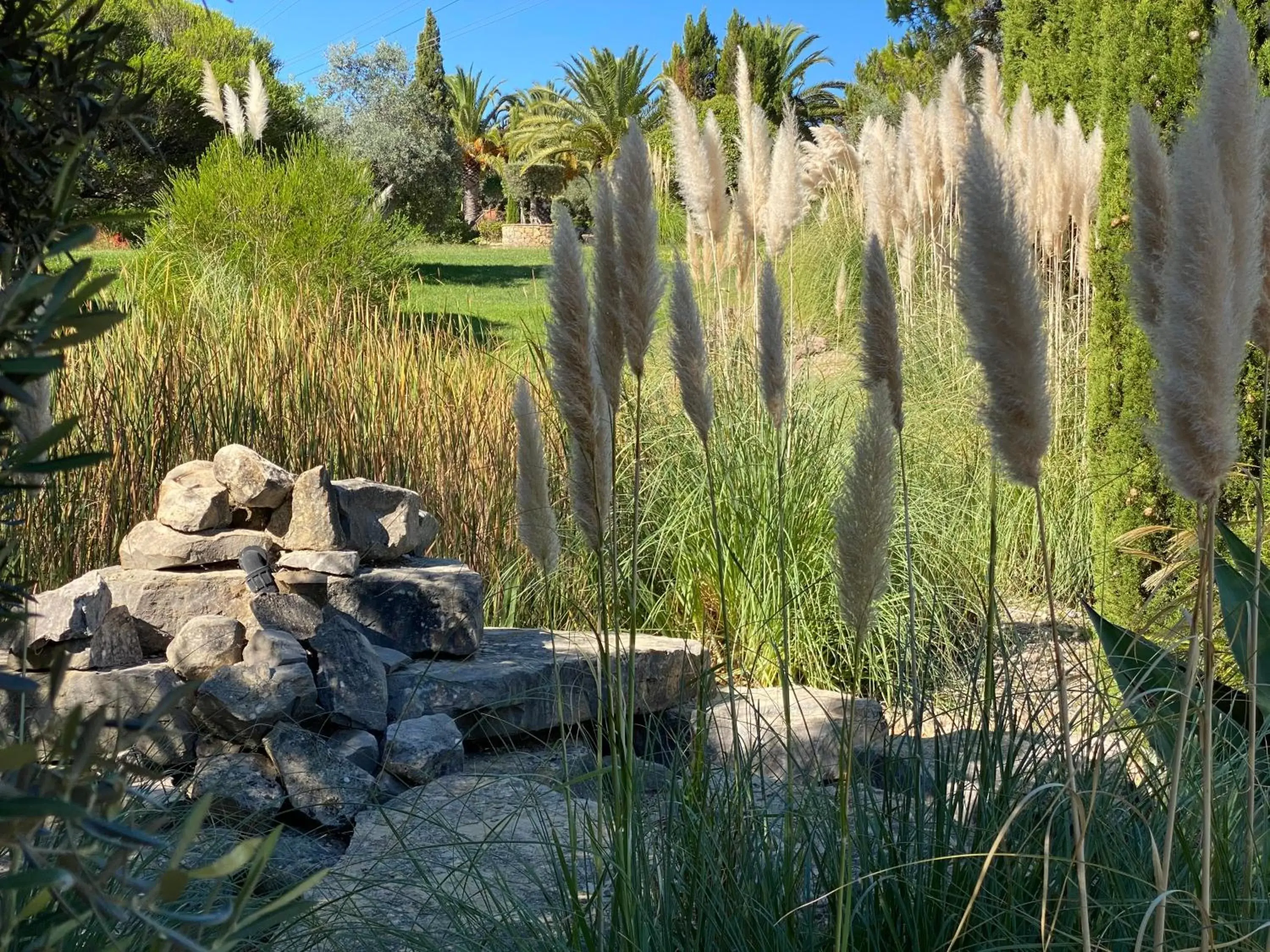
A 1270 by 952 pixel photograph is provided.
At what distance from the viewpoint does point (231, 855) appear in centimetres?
57

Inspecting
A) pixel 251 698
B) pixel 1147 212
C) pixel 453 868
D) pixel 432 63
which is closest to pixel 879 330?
pixel 1147 212

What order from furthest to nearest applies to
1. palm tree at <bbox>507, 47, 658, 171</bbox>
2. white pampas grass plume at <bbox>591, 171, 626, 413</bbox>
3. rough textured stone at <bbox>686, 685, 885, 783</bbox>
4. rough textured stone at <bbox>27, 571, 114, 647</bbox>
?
palm tree at <bbox>507, 47, 658, 171</bbox>, rough textured stone at <bbox>686, 685, 885, 783</bbox>, rough textured stone at <bbox>27, 571, 114, 647</bbox>, white pampas grass plume at <bbox>591, 171, 626, 413</bbox>

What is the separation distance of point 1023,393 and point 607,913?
1269 mm

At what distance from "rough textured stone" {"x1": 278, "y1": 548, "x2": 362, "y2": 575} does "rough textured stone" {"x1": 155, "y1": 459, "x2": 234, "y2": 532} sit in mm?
281

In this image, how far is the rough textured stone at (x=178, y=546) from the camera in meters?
3.89

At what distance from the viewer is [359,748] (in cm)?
346

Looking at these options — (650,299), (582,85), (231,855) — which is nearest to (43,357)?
(231,855)

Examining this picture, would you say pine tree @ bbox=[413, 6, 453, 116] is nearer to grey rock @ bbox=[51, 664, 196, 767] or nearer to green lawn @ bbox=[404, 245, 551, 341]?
green lawn @ bbox=[404, 245, 551, 341]

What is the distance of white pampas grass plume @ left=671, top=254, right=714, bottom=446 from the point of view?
1.90 meters

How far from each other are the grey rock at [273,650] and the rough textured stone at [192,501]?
554 mm

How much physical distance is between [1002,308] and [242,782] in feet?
8.70

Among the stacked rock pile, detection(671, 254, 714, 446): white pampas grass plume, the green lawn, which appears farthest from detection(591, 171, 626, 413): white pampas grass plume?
the green lawn

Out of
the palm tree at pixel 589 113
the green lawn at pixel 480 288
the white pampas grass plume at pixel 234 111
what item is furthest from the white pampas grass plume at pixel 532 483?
the palm tree at pixel 589 113

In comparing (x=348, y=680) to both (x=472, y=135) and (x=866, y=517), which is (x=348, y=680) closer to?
(x=866, y=517)
